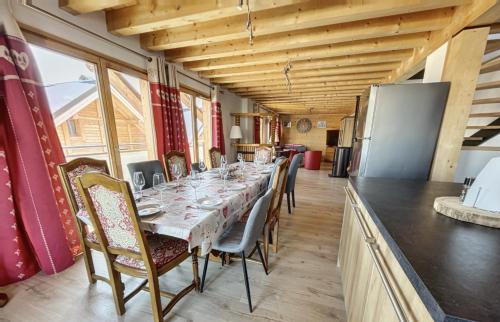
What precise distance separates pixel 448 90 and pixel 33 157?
3733 millimetres

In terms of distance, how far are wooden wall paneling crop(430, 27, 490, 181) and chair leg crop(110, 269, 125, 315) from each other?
9.79 feet

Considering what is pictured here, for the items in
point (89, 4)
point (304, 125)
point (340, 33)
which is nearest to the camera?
point (89, 4)

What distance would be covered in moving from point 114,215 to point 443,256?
1.49 m

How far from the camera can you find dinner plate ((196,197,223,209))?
1319 millimetres

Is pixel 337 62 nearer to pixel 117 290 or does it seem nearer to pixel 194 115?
pixel 194 115

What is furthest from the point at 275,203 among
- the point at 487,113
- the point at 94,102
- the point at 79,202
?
the point at 487,113

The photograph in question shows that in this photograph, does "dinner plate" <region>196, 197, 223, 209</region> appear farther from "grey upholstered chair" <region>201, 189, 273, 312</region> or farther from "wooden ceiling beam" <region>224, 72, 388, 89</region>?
"wooden ceiling beam" <region>224, 72, 388, 89</region>

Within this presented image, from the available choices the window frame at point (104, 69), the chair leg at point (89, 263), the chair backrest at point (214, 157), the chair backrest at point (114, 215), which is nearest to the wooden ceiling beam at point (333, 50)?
the window frame at point (104, 69)

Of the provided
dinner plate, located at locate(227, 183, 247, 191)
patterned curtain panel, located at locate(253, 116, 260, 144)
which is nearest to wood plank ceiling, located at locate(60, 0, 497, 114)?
dinner plate, located at locate(227, 183, 247, 191)

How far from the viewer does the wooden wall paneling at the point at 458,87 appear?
1692 millimetres

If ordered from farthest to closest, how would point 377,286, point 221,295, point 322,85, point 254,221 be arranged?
point 322,85 < point 221,295 < point 254,221 < point 377,286

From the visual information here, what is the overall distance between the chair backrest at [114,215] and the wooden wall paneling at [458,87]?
106 inches

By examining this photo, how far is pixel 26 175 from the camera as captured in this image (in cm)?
149

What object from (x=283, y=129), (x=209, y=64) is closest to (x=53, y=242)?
(x=209, y=64)
